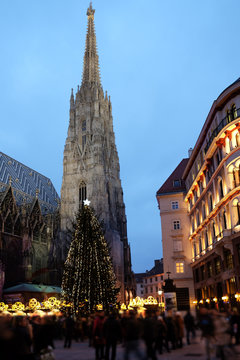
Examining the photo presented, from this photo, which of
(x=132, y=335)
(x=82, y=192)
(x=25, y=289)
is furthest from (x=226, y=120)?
(x=82, y=192)

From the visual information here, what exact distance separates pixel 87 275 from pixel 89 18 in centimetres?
8048

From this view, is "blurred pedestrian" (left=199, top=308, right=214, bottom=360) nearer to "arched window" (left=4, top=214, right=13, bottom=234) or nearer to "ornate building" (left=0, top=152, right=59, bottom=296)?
"ornate building" (left=0, top=152, right=59, bottom=296)

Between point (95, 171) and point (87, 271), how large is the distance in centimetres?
4091

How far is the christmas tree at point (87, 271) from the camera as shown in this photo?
85.9 ft

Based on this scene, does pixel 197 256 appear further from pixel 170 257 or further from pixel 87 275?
pixel 87 275

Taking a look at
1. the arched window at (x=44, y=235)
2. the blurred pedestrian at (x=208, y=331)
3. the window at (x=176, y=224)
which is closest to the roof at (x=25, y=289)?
the arched window at (x=44, y=235)

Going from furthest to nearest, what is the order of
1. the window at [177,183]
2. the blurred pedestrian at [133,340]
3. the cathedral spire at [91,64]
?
Answer: the cathedral spire at [91,64]
the window at [177,183]
the blurred pedestrian at [133,340]

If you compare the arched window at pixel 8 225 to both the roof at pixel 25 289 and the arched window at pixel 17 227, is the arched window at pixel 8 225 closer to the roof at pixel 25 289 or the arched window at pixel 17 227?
the arched window at pixel 17 227

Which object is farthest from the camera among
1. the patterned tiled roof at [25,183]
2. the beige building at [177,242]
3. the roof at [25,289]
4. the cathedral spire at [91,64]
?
the cathedral spire at [91,64]

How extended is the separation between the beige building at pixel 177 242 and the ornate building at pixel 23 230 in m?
23.1

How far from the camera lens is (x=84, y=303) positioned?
26172mm

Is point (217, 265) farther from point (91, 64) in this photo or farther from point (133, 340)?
point (91, 64)

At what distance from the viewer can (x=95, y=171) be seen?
6662 centimetres

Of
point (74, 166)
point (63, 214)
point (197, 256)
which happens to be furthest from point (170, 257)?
point (74, 166)
